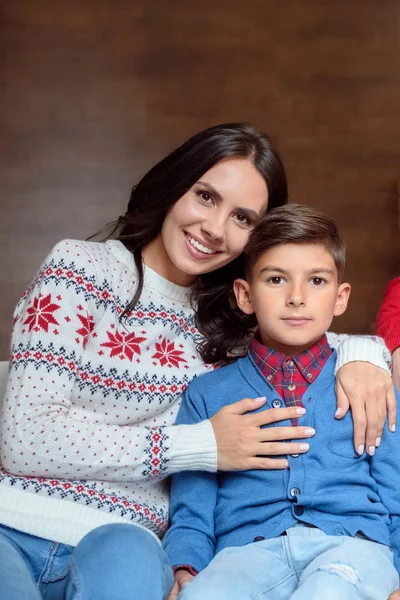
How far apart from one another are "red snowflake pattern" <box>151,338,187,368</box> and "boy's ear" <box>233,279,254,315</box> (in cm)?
16

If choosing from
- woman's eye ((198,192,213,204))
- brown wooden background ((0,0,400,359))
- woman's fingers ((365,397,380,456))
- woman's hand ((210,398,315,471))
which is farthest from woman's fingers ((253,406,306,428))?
brown wooden background ((0,0,400,359))

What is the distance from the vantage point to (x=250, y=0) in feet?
11.8

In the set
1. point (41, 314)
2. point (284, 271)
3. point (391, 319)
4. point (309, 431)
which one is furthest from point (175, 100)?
point (309, 431)

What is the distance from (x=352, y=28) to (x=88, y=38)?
45.6 inches

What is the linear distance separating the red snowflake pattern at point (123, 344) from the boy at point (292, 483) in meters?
0.14

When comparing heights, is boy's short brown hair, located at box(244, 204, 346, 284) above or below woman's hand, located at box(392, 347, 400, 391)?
above

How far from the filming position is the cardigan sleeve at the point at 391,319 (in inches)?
71.3

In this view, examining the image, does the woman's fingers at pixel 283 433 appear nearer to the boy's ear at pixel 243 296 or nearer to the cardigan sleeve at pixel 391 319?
the boy's ear at pixel 243 296

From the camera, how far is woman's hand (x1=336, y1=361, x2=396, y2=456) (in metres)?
1.46

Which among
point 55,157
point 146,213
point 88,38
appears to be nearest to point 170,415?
point 146,213

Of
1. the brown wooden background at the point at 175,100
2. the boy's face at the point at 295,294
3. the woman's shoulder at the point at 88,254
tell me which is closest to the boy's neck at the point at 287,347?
the boy's face at the point at 295,294

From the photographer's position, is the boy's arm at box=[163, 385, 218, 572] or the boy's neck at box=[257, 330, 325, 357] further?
the boy's neck at box=[257, 330, 325, 357]

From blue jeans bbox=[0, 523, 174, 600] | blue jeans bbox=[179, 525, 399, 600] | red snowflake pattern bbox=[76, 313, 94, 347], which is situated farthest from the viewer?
red snowflake pattern bbox=[76, 313, 94, 347]

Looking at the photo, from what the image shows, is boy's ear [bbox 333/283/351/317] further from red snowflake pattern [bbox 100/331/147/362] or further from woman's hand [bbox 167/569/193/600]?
woman's hand [bbox 167/569/193/600]
